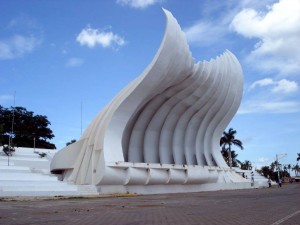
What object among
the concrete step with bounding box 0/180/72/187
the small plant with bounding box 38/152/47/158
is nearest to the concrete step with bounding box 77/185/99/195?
the concrete step with bounding box 0/180/72/187

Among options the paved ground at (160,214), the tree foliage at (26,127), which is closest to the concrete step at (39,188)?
the paved ground at (160,214)

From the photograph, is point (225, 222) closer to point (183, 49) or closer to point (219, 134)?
point (183, 49)

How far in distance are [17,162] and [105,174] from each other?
72.8 ft

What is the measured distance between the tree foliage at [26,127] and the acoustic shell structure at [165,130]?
42.7m

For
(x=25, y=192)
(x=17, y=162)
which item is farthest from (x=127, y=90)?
(x=17, y=162)

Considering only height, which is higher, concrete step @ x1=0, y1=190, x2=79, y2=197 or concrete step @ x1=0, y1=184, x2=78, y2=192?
concrete step @ x1=0, y1=184, x2=78, y2=192

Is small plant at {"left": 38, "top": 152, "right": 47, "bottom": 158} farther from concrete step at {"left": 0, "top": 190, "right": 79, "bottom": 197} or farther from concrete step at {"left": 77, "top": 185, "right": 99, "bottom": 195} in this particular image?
concrete step at {"left": 0, "top": 190, "right": 79, "bottom": 197}

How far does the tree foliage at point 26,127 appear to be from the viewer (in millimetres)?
76438

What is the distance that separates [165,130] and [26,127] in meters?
47.0

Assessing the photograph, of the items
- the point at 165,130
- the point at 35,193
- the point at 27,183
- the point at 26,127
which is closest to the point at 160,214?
the point at 35,193

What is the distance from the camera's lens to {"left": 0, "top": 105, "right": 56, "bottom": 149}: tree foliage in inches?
3009

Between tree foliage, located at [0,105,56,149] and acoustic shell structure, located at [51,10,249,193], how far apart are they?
42.7 meters

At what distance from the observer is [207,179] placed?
37781 millimetres

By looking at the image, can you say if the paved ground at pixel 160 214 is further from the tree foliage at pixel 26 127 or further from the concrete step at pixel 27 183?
the tree foliage at pixel 26 127
